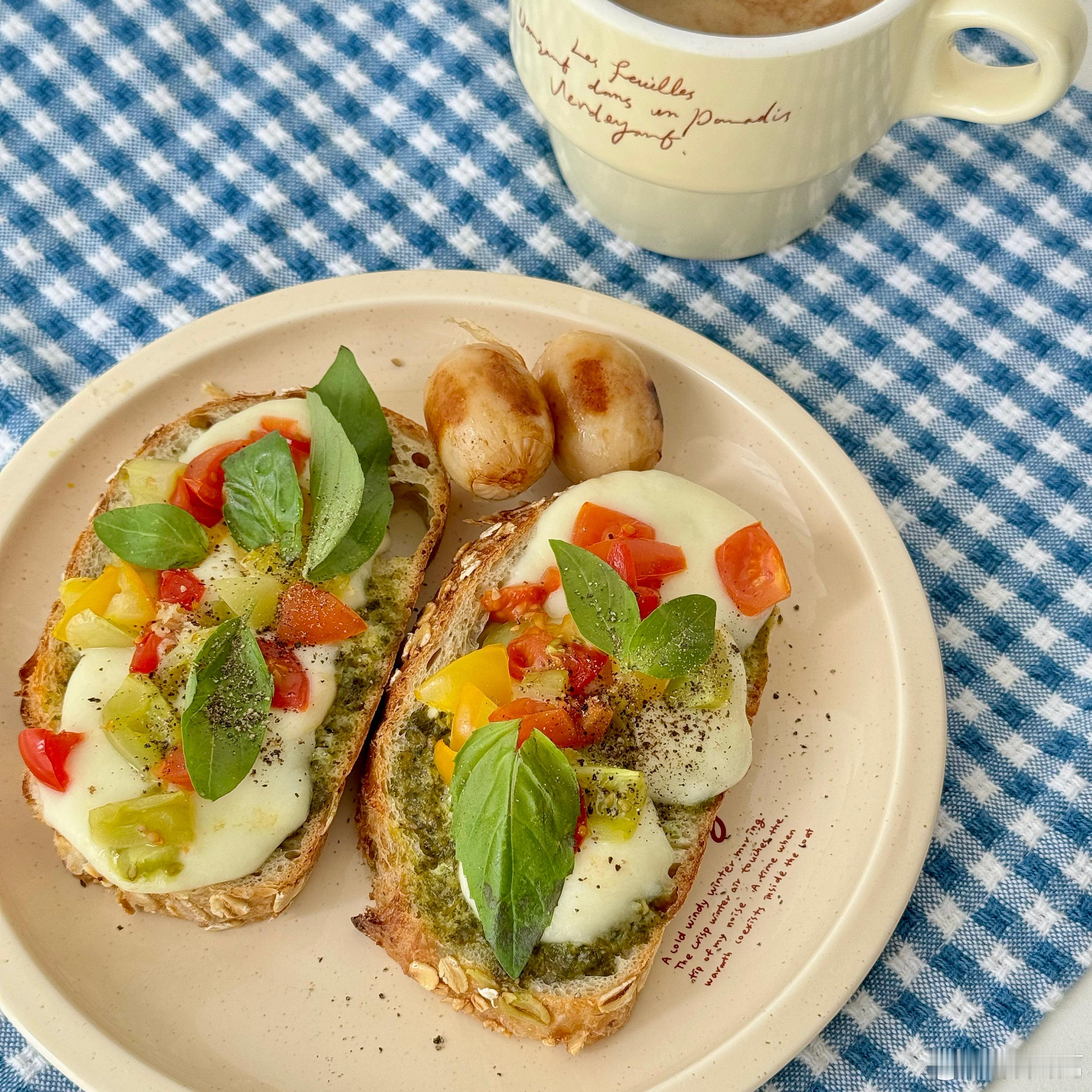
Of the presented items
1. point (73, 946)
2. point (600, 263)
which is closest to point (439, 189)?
point (600, 263)

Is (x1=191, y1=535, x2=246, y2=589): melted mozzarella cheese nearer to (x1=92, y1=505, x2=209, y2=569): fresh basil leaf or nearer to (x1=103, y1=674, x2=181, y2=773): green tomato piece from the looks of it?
(x1=92, y1=505, x2=209, y2=569): fresh basil leaf

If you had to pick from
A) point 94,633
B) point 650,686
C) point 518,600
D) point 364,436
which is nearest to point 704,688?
point 650,686

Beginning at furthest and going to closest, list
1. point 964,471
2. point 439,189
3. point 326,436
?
point 439,189
point 964,471
point 326,436

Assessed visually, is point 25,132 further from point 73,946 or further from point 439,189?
point 73,946

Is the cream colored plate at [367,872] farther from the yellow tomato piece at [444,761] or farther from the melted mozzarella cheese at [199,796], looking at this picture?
the yellow tomato piece at [444,761]

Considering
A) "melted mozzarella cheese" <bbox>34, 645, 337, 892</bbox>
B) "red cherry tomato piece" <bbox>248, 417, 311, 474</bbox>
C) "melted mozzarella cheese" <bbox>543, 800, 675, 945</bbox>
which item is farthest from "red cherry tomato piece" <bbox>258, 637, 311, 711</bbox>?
"melted mozzarella cheese" <bbox>543, 800, 675, 945</bbox>

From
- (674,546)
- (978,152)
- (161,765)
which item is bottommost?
(161,765)

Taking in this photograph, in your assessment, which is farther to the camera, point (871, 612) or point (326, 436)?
point (871, 612)
